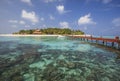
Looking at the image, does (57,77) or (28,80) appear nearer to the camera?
(28,80)

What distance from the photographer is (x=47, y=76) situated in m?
6.08

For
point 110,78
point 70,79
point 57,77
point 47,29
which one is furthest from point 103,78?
point 47,29

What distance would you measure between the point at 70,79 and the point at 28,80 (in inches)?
80.3

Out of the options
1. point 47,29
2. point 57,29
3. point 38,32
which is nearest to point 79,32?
point 57,29

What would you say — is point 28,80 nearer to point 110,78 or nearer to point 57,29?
point 110,78

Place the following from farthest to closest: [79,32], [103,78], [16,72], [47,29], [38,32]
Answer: [79,32] < [47,29] < [38,32] < [16,72] < [103,78]

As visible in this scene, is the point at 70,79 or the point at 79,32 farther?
the point at 79,32

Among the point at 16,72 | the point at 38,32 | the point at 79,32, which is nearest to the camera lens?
the point at 16,72

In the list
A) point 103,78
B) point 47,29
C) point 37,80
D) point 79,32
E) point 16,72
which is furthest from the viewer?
point 79,32

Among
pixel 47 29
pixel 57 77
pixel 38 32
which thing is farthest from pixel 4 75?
pixel 47 29

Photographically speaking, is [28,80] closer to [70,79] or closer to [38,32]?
[70,79]

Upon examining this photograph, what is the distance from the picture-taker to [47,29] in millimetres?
76688

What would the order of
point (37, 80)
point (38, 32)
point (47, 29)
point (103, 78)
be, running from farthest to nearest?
point (47, 29) < point (38, 32) < point (103, 78) < point (37, 80)

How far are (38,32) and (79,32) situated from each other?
29.2 metres
